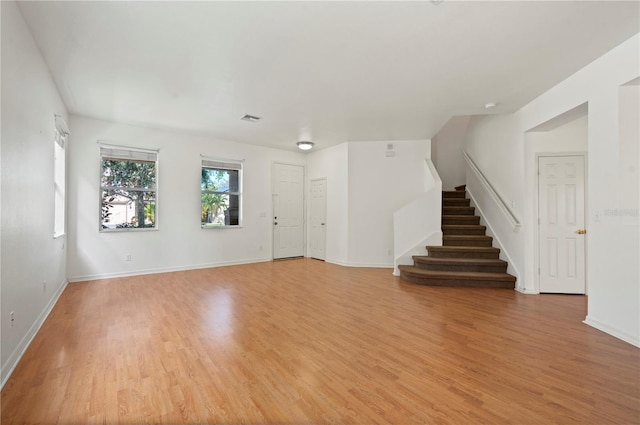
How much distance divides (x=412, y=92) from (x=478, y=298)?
2969mm

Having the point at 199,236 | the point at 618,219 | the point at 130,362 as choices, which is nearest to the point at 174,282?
the point at 199,236

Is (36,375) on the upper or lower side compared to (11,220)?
lower

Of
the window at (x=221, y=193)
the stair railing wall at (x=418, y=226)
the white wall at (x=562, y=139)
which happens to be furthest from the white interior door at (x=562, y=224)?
the window at (x=221, y=193)

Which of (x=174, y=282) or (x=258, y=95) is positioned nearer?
(x=258, y=95)

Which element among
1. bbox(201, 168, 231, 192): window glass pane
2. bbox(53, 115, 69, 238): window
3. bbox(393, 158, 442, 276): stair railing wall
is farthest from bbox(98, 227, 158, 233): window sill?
bbox(393, 158, 442, 276): stair railing wall

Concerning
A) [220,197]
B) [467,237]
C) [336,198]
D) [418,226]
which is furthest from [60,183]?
[467,237]

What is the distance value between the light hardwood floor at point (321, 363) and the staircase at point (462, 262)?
2.22 feet

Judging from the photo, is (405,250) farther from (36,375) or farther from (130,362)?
(36,375)

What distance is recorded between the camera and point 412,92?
→ 376 cm

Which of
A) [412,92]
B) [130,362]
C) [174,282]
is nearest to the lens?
[130,362]

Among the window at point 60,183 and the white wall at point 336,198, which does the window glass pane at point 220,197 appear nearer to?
the white wall at point 336,198

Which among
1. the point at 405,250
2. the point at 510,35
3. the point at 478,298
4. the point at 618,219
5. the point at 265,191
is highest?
the point at 510,35

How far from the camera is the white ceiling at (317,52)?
226cm

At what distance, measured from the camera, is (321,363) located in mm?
2244
